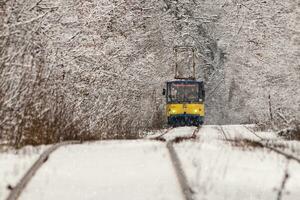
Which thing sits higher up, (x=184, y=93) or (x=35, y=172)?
(x=35, y=172)

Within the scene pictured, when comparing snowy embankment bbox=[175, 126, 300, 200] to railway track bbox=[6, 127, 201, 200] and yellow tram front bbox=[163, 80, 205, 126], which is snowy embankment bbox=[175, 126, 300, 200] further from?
yellow tram front bbox=[163, 80, 205, 126]

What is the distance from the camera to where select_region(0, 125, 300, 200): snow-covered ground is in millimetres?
5957

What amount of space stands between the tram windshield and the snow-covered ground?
26.4 metres

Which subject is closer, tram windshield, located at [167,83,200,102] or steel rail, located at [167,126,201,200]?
steel rail, located at [167,126,201,200]

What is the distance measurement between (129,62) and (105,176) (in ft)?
70.2

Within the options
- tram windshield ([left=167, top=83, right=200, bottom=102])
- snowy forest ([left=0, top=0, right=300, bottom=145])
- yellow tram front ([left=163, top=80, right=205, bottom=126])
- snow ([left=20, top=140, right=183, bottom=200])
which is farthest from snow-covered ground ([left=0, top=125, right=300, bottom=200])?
→ tram windshield ([left=167, top=83, right=200, bottom=102])

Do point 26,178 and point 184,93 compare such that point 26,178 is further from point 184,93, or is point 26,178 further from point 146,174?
point 184,93

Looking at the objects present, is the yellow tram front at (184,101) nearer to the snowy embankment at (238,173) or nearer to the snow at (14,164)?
the snowy embankment at (238,173)

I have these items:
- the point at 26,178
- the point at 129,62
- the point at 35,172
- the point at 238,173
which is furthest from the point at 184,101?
the point at 26,178

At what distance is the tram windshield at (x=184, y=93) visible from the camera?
35719 millimetres

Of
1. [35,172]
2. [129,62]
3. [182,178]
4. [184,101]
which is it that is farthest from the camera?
[184,101]

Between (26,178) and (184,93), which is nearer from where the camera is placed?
(26,178)

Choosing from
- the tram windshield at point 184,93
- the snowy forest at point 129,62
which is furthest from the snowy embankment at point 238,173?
the tram windshield at point 184,93

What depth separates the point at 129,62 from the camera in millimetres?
28062
